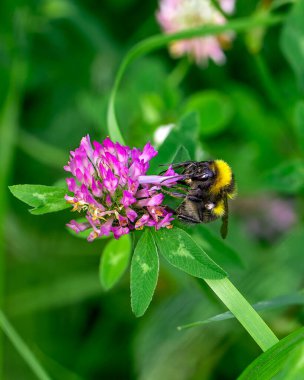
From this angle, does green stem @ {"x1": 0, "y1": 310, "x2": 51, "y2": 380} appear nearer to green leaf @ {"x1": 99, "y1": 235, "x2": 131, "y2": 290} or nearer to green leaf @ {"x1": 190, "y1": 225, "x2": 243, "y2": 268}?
green leaf @ {"x1": 99, "y1": 235, "x2": 131, "y2": 290}

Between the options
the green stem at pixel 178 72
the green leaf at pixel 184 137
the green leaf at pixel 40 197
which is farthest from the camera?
the green stem at pixel 178 72

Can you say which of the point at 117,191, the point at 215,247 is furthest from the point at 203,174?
the point at 215,247

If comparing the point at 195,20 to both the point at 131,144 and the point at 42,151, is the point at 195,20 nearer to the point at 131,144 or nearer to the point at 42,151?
the point at 131,144

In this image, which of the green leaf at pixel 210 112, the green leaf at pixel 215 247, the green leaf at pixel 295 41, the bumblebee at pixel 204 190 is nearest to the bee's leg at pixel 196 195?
the bumblebee at pixel 204 190

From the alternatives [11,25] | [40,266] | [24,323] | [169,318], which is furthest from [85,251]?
[11,25]

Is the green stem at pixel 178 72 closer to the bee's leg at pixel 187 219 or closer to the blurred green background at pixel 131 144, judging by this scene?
the blurred green background at pixel 131 144

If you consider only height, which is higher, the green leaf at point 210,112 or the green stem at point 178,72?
the green stem at point 178,72

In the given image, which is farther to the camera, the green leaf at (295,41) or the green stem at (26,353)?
the green leaf at (295,41)
